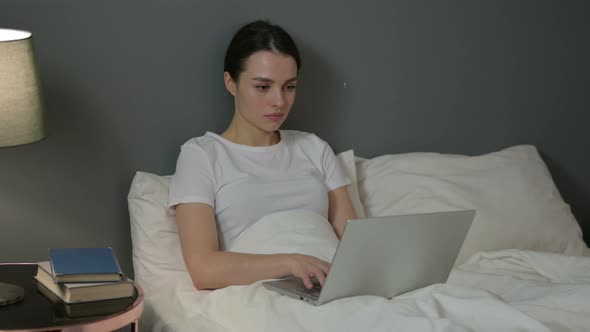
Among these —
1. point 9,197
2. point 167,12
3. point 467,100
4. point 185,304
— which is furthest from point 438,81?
point 9,197

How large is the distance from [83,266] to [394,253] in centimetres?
65

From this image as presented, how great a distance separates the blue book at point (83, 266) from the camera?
5.66 ft

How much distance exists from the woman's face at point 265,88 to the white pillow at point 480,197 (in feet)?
1.41

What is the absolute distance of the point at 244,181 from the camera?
216 centimetres

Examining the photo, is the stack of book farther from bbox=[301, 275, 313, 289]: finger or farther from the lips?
the lips

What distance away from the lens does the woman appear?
2.03 meters

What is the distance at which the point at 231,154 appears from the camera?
2.22 m

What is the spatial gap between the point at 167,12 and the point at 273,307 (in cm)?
87

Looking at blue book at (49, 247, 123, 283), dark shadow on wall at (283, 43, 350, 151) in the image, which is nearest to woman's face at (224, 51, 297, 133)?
dark shadow on wall at (283, 43, 350, 151)

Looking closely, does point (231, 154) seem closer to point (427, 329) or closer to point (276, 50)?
point (276, 50)

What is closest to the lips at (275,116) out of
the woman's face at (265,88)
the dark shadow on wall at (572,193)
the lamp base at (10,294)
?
the woman's face at (265,88)

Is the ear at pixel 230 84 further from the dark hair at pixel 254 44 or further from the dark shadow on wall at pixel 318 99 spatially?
the dark shadow on wall at pixel 318 99

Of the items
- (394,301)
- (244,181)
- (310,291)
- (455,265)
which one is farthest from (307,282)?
(455,265)

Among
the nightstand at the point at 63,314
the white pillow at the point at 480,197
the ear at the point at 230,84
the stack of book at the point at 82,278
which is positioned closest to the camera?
the nightstand at the point at 63,314
